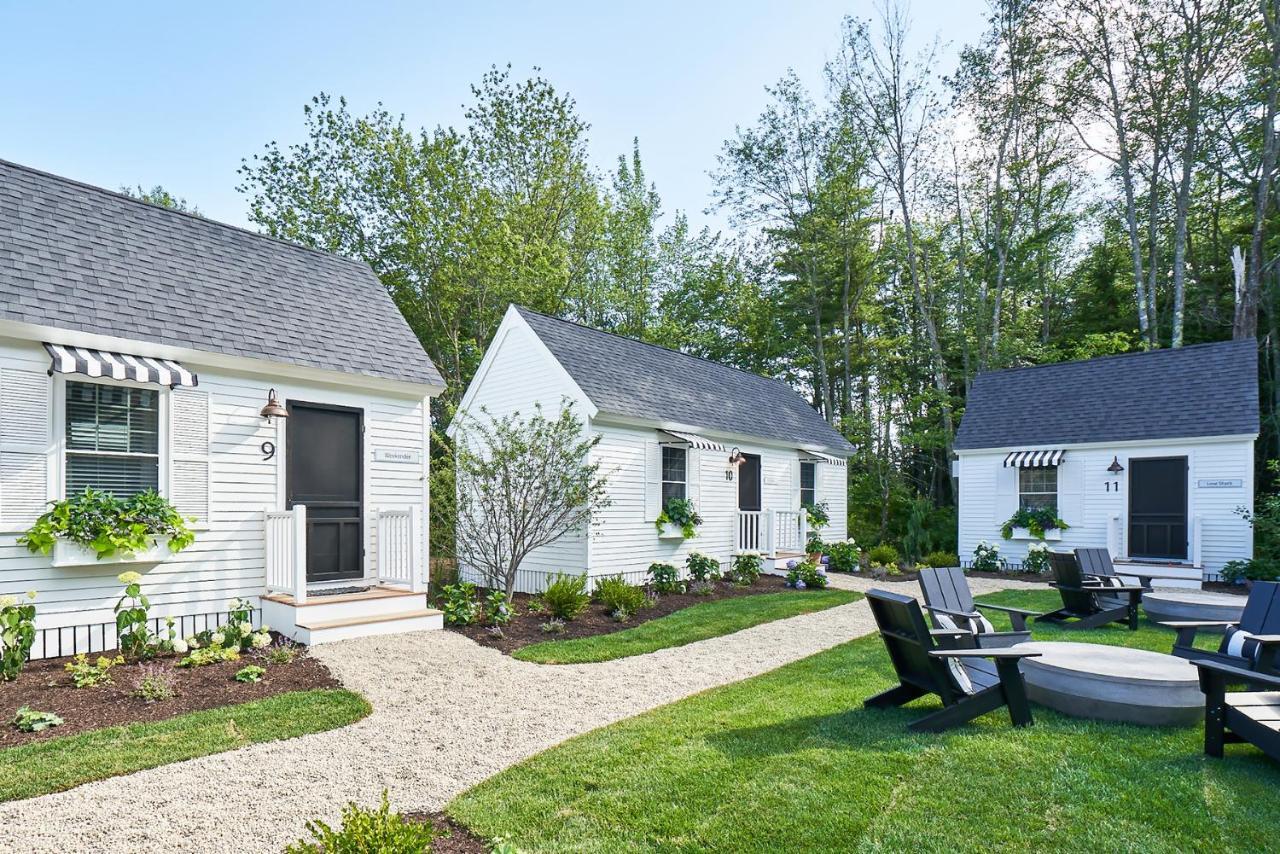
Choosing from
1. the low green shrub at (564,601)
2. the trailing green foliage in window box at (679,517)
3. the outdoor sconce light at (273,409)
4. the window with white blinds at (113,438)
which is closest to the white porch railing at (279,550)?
the outdoor sconce light at (273,409)

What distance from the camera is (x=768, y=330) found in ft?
83.7

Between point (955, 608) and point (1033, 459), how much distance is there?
35.1 ft

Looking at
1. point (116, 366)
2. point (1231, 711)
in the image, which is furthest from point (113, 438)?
point (1231, 711)

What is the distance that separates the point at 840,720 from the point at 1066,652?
2113 mm

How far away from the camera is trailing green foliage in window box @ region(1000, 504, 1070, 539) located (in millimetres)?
14594

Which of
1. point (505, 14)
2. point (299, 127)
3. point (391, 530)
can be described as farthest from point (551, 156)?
point (391, 530)

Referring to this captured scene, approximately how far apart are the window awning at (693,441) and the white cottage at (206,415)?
464 cm

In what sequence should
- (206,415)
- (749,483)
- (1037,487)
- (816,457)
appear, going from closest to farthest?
(206,415), (749,483), (1037,487), (816,457)

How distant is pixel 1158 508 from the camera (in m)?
13.6

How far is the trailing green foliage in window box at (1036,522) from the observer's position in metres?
14.6

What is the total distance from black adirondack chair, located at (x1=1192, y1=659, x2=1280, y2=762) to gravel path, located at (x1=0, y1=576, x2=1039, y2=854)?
11.0 feet

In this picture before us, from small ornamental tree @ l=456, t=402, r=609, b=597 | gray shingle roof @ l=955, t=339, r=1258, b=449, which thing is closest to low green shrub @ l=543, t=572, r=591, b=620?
small ornamental tree @ l=456, t=402, r=609, b=597

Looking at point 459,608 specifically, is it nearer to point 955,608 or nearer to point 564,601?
point 564,601

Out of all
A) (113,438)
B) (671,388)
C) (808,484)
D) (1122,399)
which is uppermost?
(671,388)
